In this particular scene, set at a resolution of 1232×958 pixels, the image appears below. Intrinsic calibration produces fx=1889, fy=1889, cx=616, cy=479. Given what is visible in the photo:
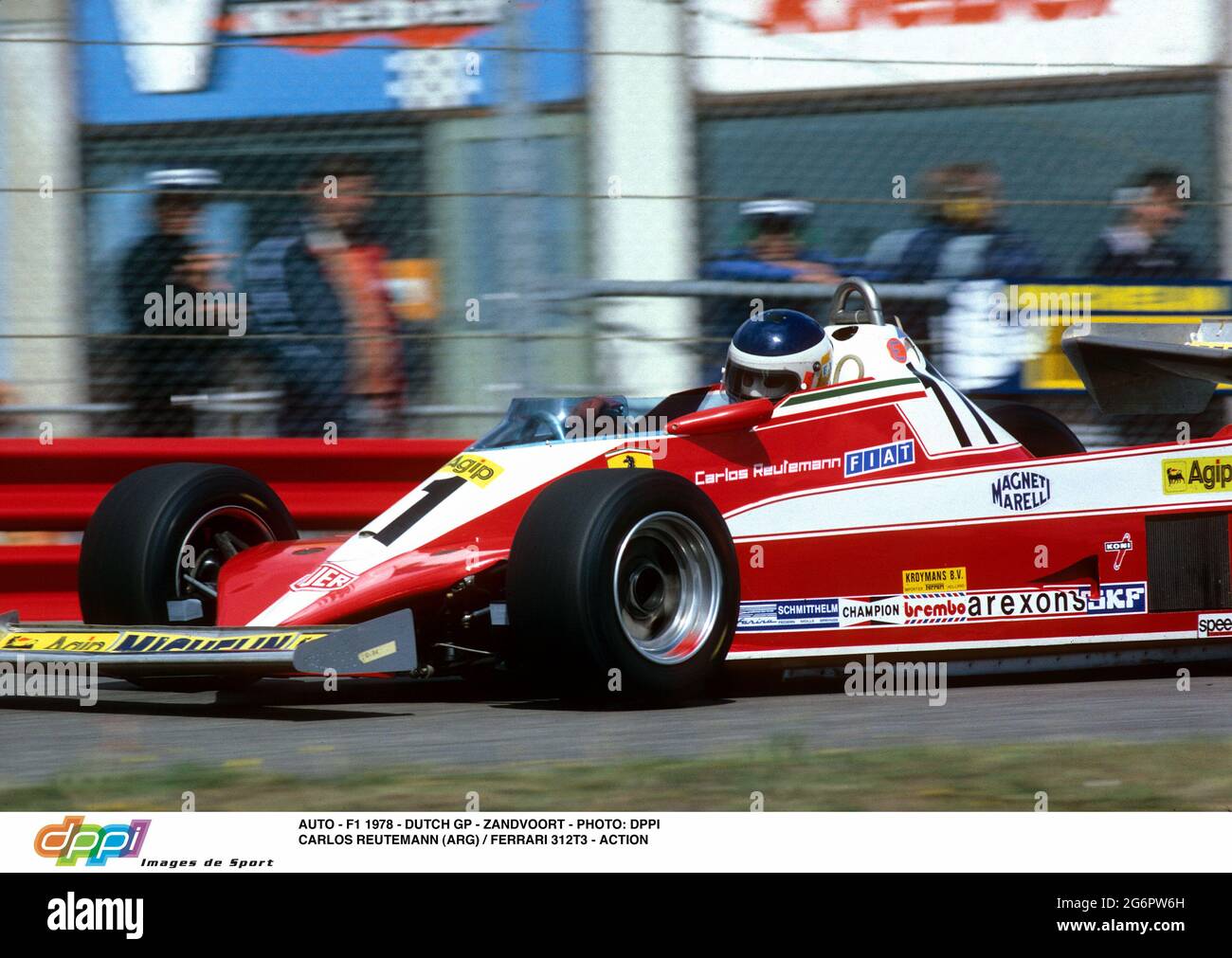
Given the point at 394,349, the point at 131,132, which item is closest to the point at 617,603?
the point at 394,349

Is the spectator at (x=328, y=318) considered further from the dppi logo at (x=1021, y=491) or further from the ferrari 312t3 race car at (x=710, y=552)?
the dppi logo at (x=1021, y=491)

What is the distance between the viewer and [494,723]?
16.7 feet

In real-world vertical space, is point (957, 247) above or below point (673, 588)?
above

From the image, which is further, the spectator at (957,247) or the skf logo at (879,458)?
the spectator at (957,247)

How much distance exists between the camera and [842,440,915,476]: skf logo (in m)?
5.93

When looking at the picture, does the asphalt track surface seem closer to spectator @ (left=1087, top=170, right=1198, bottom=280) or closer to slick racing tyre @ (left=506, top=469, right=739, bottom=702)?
slick racing tyre @ (left=506, top=469, right=739, bottom=702)

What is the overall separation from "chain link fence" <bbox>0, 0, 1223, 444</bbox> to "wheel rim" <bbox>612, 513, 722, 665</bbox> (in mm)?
Result: 1947

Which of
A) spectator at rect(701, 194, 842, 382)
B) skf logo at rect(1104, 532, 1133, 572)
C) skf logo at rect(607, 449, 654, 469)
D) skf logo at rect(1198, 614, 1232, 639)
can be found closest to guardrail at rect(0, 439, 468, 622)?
spectator at rect(701, 194, 842, 382)

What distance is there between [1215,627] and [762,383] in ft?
5.86

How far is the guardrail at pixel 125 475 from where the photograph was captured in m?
7.41

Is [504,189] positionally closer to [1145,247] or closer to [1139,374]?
[1139,374]

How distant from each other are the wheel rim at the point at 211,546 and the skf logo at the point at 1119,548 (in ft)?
9.12

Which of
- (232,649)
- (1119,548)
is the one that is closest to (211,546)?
(232,649)

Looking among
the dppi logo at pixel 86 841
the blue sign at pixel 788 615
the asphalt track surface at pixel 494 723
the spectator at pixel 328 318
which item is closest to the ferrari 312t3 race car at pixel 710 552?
the blue sign at pixel 788 615
